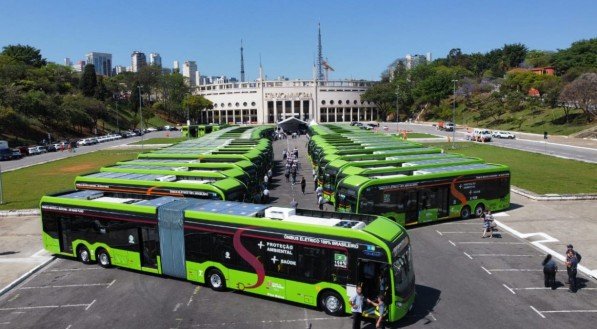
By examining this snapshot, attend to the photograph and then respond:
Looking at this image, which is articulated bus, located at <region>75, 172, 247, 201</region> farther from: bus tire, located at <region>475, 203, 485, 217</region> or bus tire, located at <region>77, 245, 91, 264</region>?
bus tire, located at <region>475, 203, 485, 217</region>

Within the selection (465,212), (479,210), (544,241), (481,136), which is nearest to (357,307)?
(544,241)

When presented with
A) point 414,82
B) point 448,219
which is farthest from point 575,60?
point 448,219

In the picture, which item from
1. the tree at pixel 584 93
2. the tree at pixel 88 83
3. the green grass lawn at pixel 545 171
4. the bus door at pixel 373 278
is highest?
the tree at pixel 88 83

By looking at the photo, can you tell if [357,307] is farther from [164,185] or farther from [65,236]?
[164,185]

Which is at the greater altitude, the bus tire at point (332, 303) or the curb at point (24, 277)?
the bus tire at point (332, 303)

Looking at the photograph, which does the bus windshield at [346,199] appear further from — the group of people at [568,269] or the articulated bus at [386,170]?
the group of people at [568,269]

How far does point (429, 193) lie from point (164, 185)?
14.2m

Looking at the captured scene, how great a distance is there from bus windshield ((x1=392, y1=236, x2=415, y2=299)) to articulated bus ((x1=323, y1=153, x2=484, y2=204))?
1127 centimetres

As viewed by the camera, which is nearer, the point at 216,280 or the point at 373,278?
the point at 373,278

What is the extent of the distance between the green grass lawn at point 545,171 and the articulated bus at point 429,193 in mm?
8118

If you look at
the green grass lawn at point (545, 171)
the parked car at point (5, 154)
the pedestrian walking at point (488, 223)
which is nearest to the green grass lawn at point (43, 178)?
the parked car at point (5, 154)

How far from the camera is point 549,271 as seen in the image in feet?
53.3

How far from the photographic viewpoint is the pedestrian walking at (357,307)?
1268cm

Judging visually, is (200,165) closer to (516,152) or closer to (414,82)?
(516,152)
